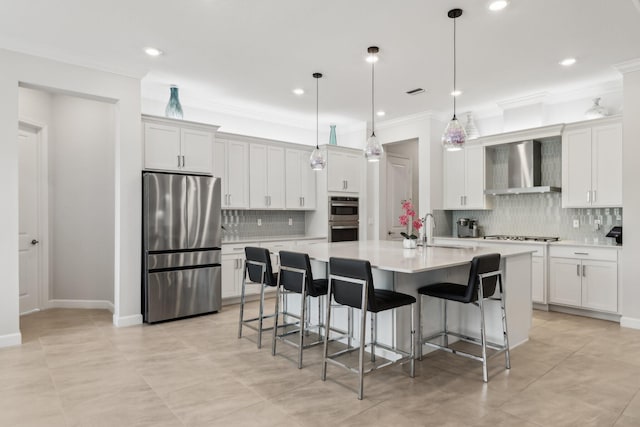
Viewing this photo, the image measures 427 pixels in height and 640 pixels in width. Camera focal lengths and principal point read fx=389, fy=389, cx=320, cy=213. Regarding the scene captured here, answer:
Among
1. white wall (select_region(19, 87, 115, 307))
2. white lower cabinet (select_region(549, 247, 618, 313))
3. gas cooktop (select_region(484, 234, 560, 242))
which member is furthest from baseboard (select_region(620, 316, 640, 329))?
white wall (select_region(19, 87, 115, 307))

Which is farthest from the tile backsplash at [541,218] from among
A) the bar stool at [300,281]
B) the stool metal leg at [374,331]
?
the bar stool at [300,281]

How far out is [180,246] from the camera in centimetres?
460

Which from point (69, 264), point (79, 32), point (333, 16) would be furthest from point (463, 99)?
point (69, 264)

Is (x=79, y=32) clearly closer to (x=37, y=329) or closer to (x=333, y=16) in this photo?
(x=333, y=16)

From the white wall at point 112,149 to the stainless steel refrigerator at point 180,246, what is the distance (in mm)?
136

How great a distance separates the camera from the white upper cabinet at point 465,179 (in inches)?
234

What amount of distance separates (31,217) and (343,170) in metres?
4.51

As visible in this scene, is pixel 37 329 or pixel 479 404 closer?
pixel 479 404

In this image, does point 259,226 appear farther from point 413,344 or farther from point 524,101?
point 524,101

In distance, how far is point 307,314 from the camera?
4.10 meters

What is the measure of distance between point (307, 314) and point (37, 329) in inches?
116

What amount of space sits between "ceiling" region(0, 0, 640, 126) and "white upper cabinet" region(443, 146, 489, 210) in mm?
1064

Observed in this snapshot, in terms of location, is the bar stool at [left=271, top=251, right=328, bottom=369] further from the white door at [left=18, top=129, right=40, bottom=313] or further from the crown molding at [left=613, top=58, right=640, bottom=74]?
the crown molding at [left=613, top=58, right=640, bottom=74]

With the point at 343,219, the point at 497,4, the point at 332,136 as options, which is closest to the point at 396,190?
the point at 343,219
